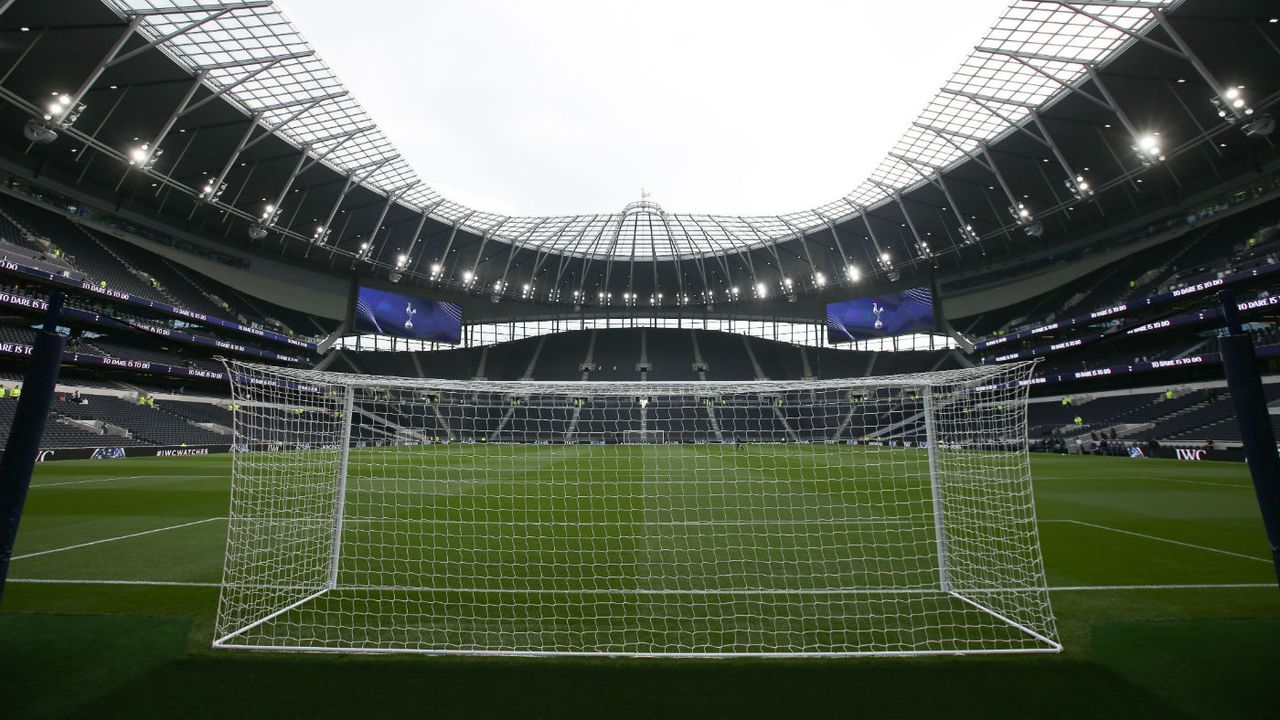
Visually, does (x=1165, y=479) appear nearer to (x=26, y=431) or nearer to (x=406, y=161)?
(x=26, y=431)

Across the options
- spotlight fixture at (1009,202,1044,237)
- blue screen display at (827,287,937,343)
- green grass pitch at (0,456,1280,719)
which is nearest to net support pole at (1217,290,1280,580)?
green grass pitch at (0,456,1280,719)

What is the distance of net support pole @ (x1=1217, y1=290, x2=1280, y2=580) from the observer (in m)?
3.15

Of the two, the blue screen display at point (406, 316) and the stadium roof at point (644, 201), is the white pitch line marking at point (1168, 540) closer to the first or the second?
the stadium roof at point (644, 201)

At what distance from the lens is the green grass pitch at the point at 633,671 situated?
3.12 m

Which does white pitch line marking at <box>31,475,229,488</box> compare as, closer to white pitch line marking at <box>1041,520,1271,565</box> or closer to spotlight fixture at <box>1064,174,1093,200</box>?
white pitch line marking at <box>1041,520,1271,565</box>

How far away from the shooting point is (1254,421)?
328 centimetres

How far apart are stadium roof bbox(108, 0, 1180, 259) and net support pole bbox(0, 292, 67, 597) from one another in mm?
23261

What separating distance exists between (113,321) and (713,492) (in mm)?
34924

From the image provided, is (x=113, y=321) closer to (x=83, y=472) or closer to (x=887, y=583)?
(x=83, y=472)

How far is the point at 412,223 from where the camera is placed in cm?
4134

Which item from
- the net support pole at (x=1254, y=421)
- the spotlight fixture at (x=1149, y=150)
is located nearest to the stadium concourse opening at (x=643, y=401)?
the net support pole at (x=1254, y=421)

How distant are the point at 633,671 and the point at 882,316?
155ft

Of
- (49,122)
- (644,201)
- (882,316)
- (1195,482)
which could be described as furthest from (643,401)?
(882,316)

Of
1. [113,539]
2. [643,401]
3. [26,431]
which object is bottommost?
[113,539]
